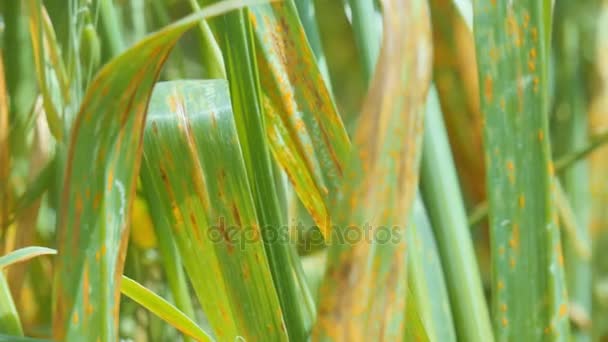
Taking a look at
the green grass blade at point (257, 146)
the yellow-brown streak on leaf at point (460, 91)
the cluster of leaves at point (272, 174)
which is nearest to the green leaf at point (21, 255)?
the cluster of leaves at point (272, 174)

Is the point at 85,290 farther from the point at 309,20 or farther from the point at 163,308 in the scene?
the point at 309,20

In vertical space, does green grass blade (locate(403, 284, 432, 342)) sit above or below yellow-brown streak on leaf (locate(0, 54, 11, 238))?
below

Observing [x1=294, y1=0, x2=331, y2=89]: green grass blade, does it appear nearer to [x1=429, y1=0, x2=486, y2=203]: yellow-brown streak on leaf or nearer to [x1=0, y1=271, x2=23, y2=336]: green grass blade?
[x1=0, y1=271, x2=23, y2=336]: green grass blade

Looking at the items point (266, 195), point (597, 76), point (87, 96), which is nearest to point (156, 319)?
point (266, 195)

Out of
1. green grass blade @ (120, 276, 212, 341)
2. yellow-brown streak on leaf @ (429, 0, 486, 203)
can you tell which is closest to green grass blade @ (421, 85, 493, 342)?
green grass blade @ (120, 276, 212, 341)

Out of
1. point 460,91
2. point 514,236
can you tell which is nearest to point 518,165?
point 514,236

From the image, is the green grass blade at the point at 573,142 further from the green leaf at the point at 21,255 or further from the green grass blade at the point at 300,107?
the green leaf at the point at 21,255

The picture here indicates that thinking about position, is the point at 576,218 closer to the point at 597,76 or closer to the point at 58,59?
the point at 597,76
